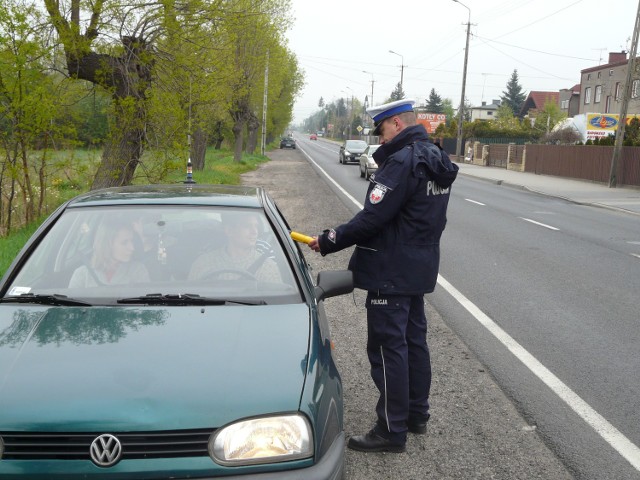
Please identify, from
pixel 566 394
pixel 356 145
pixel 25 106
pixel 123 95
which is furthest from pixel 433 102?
Answer: pixel 566 394

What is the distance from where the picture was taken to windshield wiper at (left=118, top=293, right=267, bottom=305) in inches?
129

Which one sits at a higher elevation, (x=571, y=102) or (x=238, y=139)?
(x=571, y=102)

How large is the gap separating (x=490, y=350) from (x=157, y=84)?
8.83 metres

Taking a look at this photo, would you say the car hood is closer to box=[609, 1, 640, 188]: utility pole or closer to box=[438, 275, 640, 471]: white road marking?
box=[438, 275, 640, 471]: white road marking

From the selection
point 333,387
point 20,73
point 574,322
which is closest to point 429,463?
point 333,387

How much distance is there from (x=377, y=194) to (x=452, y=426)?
5.01ft

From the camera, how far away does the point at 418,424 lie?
4.05m

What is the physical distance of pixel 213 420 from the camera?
2.40m

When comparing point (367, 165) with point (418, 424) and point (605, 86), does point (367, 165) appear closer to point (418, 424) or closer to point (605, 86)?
point (418, 424)

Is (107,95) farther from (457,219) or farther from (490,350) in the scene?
(490,350)

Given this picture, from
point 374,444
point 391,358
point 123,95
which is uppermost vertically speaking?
point 123,95

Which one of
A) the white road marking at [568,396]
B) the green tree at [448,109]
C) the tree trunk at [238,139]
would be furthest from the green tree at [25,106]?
the green tree at [448,109]

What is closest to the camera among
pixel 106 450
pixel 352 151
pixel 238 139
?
pixel 106 450

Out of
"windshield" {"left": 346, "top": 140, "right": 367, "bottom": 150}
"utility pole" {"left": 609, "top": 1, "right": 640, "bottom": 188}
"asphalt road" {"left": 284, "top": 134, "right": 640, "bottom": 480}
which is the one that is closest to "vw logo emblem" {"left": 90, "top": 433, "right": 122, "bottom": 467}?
"asphalt road" {"left": 284, "top": 134, "right": 640, "bottom": 480}
